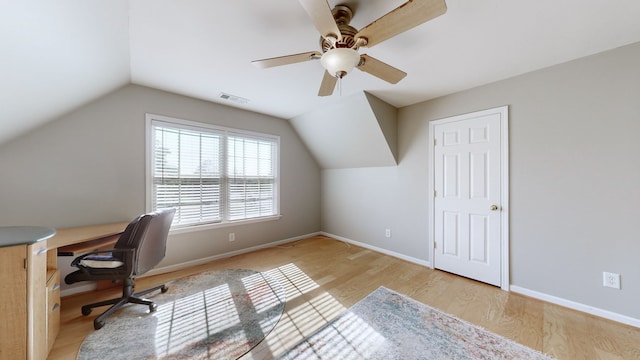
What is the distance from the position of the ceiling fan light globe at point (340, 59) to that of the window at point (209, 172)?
244 centimetres

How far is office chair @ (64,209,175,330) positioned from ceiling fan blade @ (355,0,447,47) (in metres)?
2.30

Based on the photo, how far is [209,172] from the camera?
10.8 ft

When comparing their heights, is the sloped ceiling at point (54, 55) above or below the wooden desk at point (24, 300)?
above

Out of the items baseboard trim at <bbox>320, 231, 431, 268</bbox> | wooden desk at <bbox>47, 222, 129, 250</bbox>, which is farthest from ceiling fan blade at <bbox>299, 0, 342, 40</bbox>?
A: baseboard trim at <bbox>320, 231, 431, 268</bbox>

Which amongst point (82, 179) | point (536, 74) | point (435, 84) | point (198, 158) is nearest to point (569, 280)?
point (536, 74)

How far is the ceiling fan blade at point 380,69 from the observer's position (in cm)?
165

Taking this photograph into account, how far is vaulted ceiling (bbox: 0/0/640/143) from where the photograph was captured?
56.7 inches

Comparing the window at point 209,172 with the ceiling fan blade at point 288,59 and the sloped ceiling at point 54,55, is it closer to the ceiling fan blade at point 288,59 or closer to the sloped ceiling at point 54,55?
the sloped ceiling at point 54,55

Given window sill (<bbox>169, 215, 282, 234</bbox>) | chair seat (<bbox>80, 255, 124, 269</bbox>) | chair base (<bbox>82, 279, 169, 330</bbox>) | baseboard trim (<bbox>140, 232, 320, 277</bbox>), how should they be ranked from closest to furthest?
chair seat (<bbox>80, 255, 124, 269</bbox>) < chair base (<bbox>82, 279, 169, 330</bbox>) < baseboard trim (<bbox>140, 232, 320, 277</bbox>) < window sill (<bbox>169, 215, 282, 234</bbox>)

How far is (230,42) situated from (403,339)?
9.32ft

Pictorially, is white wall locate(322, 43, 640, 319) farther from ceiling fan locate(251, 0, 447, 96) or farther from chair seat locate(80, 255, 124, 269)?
chair seat locate(80, 255, 124, 269)

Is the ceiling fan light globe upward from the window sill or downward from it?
upward

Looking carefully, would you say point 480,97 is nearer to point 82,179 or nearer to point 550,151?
point 550,151

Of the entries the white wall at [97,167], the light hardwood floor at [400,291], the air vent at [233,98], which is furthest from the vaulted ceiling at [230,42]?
the light hardwood floor at [400,291]
